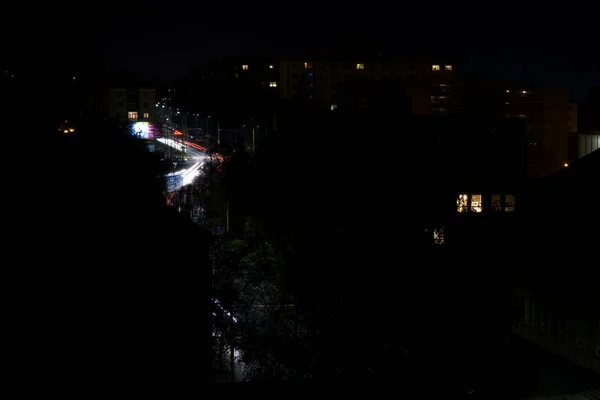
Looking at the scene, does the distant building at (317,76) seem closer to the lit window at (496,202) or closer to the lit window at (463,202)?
the lit window at (496,202)

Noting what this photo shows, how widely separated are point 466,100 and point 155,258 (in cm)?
2374

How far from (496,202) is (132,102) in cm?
2246

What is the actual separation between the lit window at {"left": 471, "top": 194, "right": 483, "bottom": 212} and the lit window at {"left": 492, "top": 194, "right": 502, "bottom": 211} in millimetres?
278

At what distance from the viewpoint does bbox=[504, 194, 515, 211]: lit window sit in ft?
48.3

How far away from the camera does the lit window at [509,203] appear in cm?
1473

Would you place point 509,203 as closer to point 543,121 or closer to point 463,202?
point 463,202

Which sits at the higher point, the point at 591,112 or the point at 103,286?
the point at 591,112

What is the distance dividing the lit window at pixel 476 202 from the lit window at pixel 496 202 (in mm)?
278

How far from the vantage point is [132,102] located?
32969 millimetres

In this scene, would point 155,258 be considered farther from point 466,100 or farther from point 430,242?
point 466,100

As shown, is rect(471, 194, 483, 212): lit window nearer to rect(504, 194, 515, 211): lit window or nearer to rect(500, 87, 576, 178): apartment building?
rect(504, 194, 515, 211): lit window

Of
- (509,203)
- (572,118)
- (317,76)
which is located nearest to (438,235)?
(509,203)

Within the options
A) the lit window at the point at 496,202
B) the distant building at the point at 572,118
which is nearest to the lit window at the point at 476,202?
the lit window at the point at 496,202

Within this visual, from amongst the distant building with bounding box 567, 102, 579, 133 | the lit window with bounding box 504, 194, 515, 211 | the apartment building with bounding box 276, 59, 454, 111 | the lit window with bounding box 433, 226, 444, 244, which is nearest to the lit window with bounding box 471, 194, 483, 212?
the lit window with bounding box 504, 194, 515, 211
